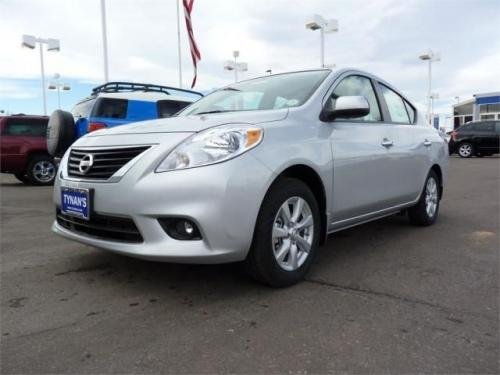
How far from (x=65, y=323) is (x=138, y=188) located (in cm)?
82

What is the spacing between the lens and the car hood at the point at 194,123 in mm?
2859

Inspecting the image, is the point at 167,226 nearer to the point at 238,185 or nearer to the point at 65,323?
the point at 238,185

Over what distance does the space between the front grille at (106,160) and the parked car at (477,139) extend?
19.7m

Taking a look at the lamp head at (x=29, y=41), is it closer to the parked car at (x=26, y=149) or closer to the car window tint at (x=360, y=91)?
the parked car at (x=26, y=149)

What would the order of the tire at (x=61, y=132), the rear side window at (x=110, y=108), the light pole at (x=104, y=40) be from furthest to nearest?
the light pole at (x=104, y=40), the rear side window at (x=110, y=108), the tire at (x=61, y=132)

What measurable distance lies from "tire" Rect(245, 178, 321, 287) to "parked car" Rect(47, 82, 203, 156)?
4.65m

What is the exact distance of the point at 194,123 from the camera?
2953 mm

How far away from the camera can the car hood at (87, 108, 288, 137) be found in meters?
2.86

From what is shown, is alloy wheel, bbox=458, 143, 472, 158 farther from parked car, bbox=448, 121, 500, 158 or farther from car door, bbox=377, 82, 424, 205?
car door, bbox=377, 82, 424, 205

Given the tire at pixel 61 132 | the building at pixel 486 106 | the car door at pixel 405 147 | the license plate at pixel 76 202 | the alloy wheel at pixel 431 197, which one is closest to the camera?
the license plate at pixel 76 202

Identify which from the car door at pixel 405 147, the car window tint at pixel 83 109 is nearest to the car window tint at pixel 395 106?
the car door at pixel 405 147

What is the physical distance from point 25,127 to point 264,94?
8382mm

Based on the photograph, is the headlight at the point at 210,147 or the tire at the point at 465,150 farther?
the tire at the point at 465,150

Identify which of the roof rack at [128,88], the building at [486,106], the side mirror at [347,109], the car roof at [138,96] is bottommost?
the side mirror at [347,109]
